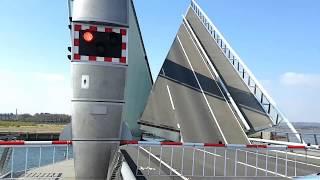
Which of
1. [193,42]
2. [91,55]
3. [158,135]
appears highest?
[193,42]

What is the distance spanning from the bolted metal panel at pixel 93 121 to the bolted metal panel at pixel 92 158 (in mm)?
165

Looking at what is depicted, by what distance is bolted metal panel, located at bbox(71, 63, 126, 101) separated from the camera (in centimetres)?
1000

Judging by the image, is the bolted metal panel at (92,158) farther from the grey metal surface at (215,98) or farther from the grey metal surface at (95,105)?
the grey metal surface at (215,98)

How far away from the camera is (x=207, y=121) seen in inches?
1195

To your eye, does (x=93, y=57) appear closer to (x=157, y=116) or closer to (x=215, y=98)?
(x=215, y=98)

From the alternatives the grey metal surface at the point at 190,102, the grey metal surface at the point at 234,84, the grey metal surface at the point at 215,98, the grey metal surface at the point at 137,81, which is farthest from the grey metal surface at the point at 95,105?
the grey metal surface at the point at 234,84

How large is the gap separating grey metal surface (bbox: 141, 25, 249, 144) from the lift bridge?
76 millimetres

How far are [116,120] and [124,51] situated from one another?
1.64 m

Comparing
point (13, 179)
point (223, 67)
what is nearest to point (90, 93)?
point (13, 179)

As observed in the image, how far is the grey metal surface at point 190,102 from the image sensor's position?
95.5 ft

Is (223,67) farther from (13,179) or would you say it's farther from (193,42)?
(13,179)

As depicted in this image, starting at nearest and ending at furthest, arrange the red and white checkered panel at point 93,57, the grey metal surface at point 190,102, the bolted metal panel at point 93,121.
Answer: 1. the bolted metal panel at point 93,121
2. the red and white checkered panel at point 93,57
3. the grey metal surface at point 190,102

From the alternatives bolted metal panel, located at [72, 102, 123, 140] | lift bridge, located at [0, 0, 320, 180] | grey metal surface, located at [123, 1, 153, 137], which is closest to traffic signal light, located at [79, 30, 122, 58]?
lift bridge, located at [0, 0, 320, 180]

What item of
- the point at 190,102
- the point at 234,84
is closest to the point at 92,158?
the point at 190,102
